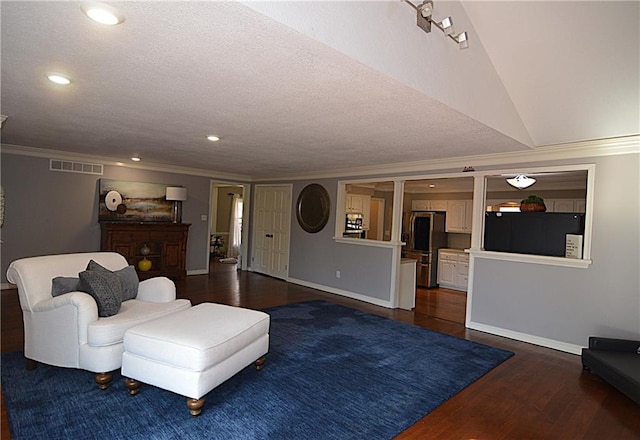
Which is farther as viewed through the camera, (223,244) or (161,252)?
(223,244)

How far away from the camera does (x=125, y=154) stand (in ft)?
18.8

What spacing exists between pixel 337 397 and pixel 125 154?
16.5 ft

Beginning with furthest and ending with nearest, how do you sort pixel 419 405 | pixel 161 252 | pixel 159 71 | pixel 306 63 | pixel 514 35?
pixel 161 252
pixel 514 35
pixel 419 405
pixel 159 71
pixel 306 63

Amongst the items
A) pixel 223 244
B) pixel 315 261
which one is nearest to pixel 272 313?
pixel 315 261

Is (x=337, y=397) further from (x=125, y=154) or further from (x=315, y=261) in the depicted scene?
(x=125, y=154)

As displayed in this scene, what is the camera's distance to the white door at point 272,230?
7.63 metres

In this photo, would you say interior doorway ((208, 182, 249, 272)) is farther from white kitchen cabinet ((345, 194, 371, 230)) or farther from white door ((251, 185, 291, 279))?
white kitchen cabinet ((345, 194, 371, 230))

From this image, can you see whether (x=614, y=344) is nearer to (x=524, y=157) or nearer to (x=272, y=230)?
(x=524, y=157)

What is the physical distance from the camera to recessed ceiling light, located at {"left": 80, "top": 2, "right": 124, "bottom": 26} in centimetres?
151

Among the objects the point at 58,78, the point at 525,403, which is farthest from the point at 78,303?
the point at 525,403

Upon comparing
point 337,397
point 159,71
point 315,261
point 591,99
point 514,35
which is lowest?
point 337,397

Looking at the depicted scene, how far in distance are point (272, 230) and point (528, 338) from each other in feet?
17.4

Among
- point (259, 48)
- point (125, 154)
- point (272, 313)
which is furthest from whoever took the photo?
point (125, 154)

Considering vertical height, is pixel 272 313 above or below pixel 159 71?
below
